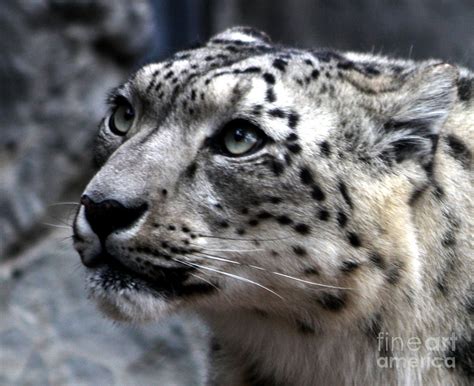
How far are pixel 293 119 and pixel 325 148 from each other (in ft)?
0.44

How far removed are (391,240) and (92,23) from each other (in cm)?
351

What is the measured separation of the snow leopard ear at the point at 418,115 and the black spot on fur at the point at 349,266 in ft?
1.18

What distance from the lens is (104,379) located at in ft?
19.0

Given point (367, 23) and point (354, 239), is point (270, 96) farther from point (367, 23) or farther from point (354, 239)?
point (367, 23)

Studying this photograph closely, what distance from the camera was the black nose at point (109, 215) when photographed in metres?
2.80

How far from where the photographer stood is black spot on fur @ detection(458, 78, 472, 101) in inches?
131

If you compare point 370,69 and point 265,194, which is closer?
point 265,194

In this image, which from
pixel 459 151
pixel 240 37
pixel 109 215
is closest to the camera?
pixel 109 215

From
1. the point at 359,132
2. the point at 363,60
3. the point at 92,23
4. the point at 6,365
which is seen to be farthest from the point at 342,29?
the point at 359,132

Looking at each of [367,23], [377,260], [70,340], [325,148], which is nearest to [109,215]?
[325,148]

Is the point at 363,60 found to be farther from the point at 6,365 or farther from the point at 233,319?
the point at 6,365

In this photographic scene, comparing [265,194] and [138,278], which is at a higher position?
[265,194]

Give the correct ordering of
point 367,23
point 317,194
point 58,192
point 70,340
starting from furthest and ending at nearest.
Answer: point 367,23 < point 58,192 < point 70,340 < point 317,194

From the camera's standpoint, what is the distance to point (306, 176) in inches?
115
